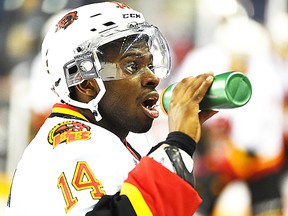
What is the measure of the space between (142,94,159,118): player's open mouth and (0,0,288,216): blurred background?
3.06m

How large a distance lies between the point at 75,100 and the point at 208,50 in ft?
11.3

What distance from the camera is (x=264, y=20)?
620 centimetres

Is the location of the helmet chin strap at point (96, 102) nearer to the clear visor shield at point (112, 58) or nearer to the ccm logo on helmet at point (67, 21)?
the clear visor shield at point (112, 58)

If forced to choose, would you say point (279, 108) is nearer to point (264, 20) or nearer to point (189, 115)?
point (264, 20)

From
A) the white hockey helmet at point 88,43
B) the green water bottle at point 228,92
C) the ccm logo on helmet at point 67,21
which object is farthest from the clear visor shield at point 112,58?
the green water bottle at point 228,92

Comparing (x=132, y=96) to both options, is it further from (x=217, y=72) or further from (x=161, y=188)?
(x=217, y=72)

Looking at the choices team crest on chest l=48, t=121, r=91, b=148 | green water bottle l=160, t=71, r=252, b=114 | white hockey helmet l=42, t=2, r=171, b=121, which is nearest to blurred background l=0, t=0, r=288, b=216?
white hockey helmet l=42, t=2, r=171, b=121

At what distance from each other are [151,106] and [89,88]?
200 mm

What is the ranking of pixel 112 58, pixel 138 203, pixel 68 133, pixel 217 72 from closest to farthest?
pixel 138 203
pixel 68 133
pixel 112 58
pixel 217 72

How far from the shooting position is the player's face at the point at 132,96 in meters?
2.65

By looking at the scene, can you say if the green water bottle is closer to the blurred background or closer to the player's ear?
the player's ear

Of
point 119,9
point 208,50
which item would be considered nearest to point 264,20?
point 208,50

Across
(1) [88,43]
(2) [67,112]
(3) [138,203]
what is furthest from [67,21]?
(3) [138,203]

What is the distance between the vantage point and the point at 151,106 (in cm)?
266
